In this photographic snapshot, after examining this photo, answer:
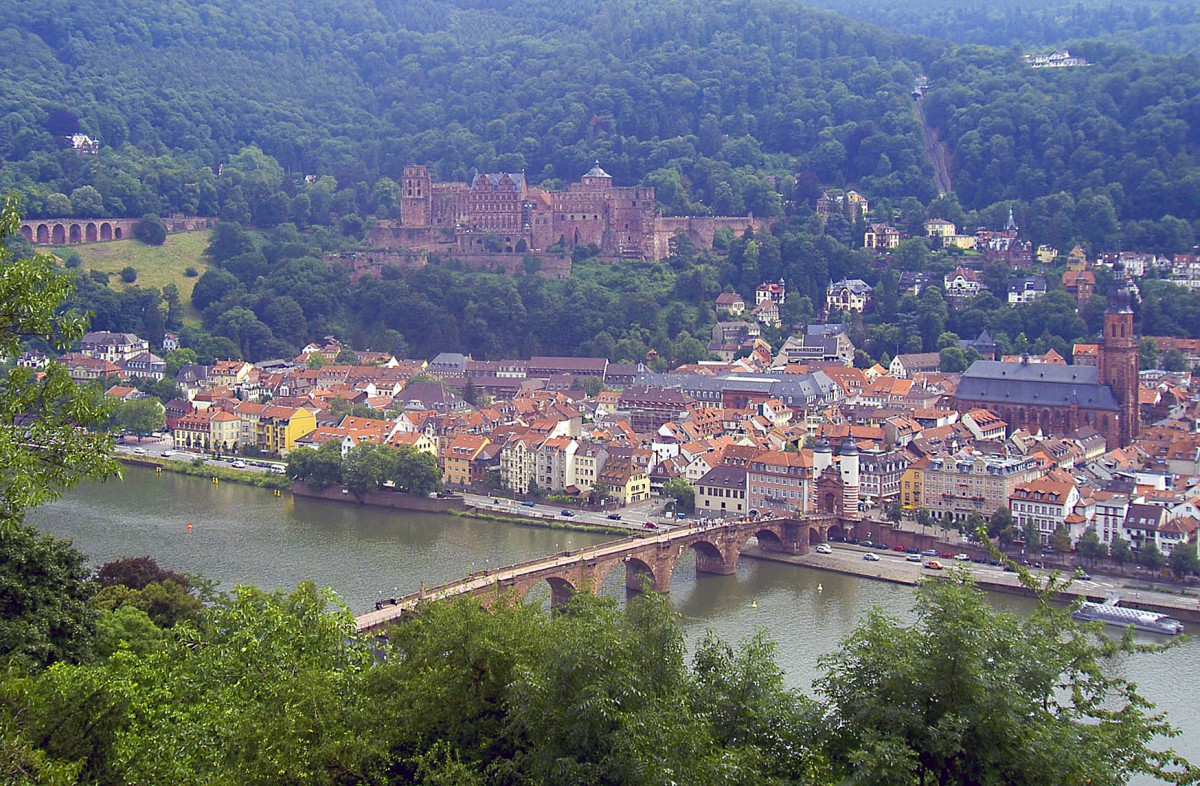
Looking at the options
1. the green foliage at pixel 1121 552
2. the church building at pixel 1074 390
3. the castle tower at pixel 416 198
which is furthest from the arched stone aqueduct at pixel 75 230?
the green foliage at pixel 1121 552

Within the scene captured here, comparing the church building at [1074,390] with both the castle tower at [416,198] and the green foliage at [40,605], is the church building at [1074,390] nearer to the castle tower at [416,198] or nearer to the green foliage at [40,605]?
the green foliage at [40,605]

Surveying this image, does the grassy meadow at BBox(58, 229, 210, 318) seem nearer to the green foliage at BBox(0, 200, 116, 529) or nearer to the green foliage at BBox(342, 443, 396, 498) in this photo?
the green foliage at BBox(342, 443, 396, 498)

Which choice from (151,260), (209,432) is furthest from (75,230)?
(209,432)

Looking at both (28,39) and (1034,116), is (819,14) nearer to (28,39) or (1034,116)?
(1034,116)

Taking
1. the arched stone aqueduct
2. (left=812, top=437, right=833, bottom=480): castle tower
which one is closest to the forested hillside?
the arched stone aqueduct

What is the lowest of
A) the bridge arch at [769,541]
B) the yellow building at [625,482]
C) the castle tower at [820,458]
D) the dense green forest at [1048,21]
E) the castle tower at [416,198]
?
the bridge arch at [769,541]
